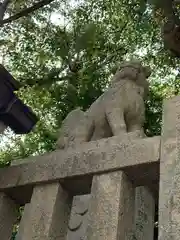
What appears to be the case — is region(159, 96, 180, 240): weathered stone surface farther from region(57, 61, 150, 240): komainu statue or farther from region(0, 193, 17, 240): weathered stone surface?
region(0, 193, 17, 240): weathered stone surface

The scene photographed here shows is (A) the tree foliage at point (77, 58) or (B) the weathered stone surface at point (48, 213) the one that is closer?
(B) the weathered stone surface at point (48, 213)

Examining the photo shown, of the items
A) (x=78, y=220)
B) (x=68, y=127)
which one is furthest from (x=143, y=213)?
(x=68, y=127)

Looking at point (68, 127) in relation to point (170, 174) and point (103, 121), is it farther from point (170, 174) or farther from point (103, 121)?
point (170, 174)

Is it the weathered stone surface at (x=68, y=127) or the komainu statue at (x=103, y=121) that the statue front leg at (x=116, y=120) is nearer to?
the komainu statue at (x=103, y=121)

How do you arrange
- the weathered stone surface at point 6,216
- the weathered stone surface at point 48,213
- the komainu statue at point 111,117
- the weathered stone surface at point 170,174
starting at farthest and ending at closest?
the komainu statue at point 111,117 < the weathered stone surface at point 6,216 < the weathered stone surface at point 48,213 < the weathered stone surface at point 170,174

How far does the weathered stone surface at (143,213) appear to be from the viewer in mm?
2568

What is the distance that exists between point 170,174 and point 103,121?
979 millimetres

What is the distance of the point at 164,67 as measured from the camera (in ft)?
29.0

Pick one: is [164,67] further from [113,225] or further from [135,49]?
[113,225]

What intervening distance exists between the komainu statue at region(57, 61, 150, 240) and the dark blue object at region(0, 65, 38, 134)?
35 cm

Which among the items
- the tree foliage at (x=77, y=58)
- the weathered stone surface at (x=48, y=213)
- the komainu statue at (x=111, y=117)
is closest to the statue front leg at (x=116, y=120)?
the komainu statue at (x=111, y=117)

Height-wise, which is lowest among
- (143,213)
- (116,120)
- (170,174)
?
(170,174)

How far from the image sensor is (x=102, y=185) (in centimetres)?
214

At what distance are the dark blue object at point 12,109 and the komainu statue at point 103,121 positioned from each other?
0.35m
